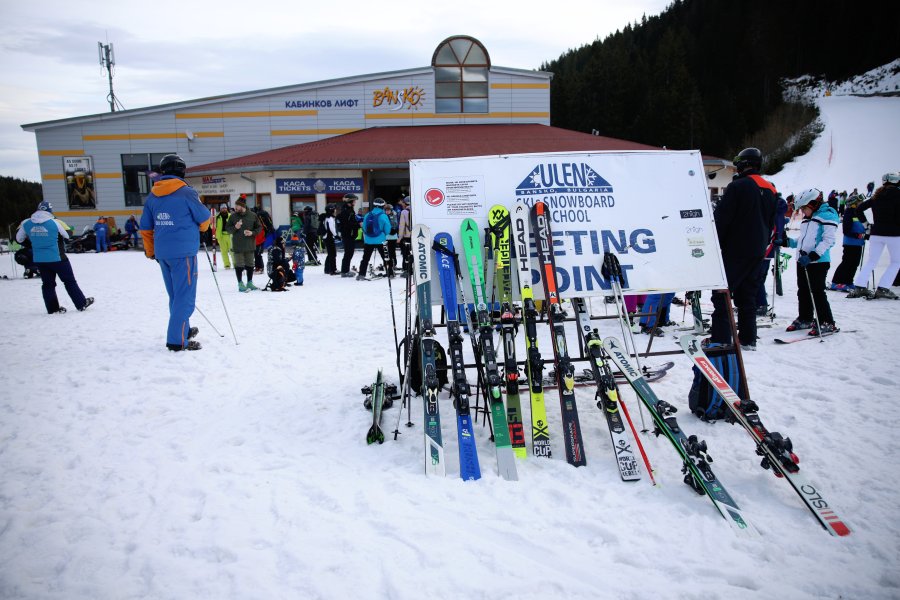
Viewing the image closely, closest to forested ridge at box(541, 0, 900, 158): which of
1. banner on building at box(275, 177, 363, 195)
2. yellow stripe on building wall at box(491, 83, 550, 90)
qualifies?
yellow stripe on building wall at box(491, 83, 550, 90)

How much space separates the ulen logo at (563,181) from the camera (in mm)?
3793

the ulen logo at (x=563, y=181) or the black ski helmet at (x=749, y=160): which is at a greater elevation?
the black ski helmet at (x=749, y=160)

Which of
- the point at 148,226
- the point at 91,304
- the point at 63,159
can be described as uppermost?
the point at 63,159

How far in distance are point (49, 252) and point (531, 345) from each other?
787 cm

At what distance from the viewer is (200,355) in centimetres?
546

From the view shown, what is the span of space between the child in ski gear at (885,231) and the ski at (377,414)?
771 centimetres

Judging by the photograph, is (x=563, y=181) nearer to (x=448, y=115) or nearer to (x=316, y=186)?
(x=316, y=186)

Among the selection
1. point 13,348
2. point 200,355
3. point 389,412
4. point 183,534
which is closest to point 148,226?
point 200,355

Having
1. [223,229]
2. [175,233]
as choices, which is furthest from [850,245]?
[223,229]

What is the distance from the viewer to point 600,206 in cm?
378

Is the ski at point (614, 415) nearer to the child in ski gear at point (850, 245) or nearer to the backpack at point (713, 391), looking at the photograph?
the backpack at point (713, 391)

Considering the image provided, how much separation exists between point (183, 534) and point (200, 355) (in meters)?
3.41

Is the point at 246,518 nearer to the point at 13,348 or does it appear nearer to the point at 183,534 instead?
the point at 183,534

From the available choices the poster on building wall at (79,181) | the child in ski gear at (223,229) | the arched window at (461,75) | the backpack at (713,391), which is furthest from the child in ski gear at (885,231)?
the poster on building wall at (79,181)
